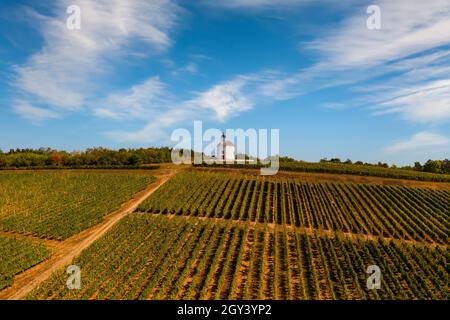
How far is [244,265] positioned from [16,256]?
71.5ft

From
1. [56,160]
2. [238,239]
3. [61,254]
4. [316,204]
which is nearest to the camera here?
[61,254]

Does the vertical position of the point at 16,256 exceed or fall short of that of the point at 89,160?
it falls short

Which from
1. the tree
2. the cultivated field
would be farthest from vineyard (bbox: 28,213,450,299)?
the tree

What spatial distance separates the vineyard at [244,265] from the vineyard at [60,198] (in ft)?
23.7

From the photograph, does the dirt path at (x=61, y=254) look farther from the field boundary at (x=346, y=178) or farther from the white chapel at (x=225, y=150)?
the white chapel at (x=225, y=150)

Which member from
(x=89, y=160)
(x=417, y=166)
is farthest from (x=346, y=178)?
(x=89, y=160)

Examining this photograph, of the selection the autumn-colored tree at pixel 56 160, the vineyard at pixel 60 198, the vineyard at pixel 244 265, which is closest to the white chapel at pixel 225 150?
the vineyard at pixel 60 198

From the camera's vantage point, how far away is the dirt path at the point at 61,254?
24.0 meters

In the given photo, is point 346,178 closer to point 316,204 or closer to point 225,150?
point 316,204

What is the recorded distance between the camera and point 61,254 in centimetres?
2980

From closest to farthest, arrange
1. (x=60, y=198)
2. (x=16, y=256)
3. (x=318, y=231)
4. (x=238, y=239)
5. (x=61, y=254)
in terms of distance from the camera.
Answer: (x=16, y=256)
(x=61, y=254)
(x=238, y=239)
(x=318, y=231)
(x=60, y=198)

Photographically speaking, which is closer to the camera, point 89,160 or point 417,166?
point 89,160

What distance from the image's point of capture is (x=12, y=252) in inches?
1156
